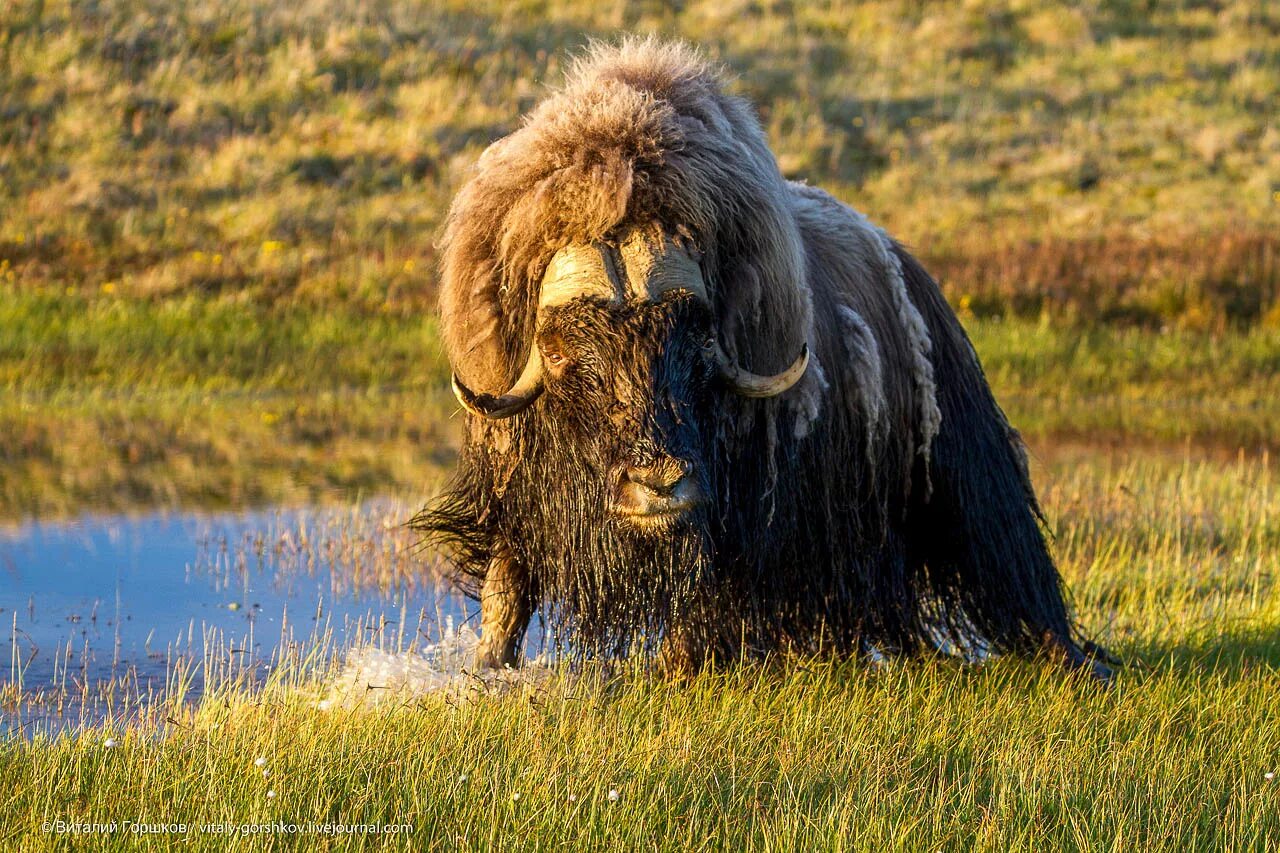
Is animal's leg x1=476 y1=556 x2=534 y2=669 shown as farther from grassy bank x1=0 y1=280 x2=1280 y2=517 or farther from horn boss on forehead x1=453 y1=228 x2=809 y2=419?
grassy bank x1=0 y1=280 x2=1280 y2=517

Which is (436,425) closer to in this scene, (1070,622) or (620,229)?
(1070,622)

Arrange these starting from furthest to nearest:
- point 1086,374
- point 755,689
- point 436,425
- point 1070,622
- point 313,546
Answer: point 1086,374
point 436,425
point 313,546
point 1070,622
point 755,689

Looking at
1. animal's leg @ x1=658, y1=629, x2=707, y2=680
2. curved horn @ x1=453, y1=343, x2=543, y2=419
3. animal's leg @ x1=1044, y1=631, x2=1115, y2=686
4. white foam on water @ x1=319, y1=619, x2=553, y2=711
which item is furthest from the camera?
animal's leg @ x1=1044, y1=631, x2=1115, y2=686

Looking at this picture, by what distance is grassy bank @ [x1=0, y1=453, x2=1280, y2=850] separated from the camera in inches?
160

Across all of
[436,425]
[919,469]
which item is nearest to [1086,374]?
[436,425]

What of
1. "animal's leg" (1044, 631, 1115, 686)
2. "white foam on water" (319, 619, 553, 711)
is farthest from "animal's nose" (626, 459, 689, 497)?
"animal's leg" (1044, 631, 1115, 686)

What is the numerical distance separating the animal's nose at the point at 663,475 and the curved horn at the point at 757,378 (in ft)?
1.36

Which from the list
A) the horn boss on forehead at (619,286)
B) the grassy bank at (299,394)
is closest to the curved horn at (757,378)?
the horn boss on forehead at (619,286)

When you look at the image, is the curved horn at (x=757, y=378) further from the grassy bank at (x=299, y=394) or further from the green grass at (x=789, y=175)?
the grassy bank at (x=299, y=394)

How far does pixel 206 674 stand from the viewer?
17.7 feet

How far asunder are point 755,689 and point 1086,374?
37.8ft

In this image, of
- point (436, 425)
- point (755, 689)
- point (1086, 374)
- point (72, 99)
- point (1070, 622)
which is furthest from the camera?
point (72, 99)

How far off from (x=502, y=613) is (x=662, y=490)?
4.11 feet

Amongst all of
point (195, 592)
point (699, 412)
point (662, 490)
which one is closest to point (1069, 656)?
point (699, 412)
